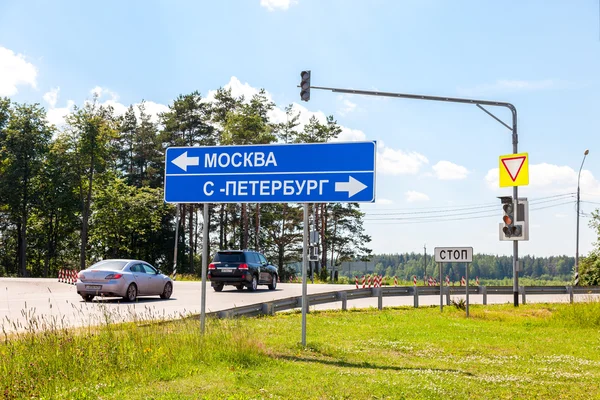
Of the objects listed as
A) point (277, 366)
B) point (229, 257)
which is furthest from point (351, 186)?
point (229, 257)

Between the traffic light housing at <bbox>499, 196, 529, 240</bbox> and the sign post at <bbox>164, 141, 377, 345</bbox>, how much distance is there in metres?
11.7

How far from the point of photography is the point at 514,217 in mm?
21406

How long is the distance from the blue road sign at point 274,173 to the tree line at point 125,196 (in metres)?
46.2

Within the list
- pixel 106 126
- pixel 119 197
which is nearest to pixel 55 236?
pixel 119 197

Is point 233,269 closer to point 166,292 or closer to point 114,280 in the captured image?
point 166,292

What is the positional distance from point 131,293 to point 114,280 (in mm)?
786

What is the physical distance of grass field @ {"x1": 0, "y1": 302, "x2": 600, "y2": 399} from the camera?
7.63 metres

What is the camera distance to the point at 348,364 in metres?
10.0

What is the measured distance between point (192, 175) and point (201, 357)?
401cm

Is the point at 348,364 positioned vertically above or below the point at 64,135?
below

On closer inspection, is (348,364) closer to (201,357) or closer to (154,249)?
(201,357)

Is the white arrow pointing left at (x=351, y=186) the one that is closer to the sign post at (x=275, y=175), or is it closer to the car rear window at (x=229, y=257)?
the sign post at (x=275, y=175)

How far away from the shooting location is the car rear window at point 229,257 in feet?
89.8

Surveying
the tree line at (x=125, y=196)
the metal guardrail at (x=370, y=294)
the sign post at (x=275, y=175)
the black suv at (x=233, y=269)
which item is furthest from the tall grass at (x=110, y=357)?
the tree line at (x=125, y=196)
